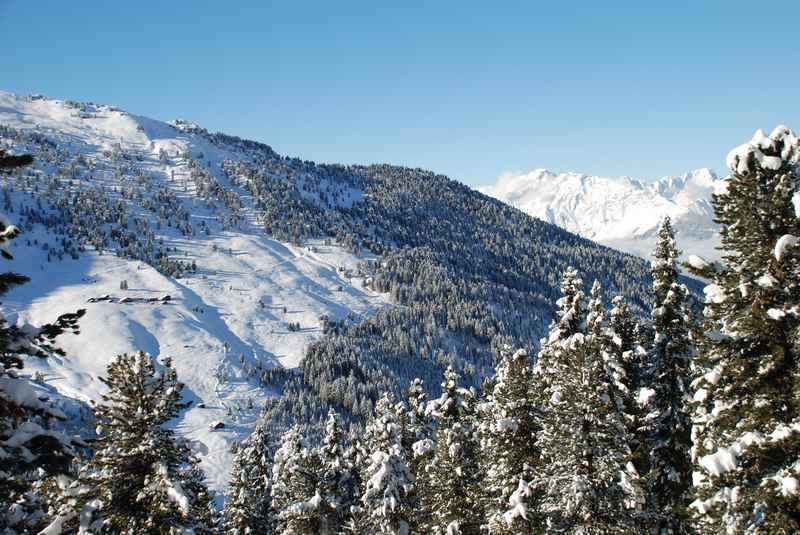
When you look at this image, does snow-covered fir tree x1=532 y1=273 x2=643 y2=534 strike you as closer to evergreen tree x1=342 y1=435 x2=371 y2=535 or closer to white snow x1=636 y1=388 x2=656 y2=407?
white snow x1=636 y1=388 x2=656 y2=407

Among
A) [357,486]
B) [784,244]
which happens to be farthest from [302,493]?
[784,244]

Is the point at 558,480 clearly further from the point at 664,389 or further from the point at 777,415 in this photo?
the point at 777,415

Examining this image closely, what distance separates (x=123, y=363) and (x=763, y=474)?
63.5ft

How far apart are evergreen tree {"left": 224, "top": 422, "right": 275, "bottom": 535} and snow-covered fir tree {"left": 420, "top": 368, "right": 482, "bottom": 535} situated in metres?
12.9

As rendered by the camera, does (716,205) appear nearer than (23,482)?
No

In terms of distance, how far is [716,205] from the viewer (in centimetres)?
1341

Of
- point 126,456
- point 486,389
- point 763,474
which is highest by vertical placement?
point 486,389

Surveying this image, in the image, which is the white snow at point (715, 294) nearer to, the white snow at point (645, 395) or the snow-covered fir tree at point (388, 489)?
the white snow at point (645, 395)

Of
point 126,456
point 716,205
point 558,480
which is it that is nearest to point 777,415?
point 716,205

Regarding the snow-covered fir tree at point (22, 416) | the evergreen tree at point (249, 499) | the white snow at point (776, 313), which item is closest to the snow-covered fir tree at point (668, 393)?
the white snow at point (776, 313)

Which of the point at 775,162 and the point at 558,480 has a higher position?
the point at 775,162

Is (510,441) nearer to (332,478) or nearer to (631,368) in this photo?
(631,368)

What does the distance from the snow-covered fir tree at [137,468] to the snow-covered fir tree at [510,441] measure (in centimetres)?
1414

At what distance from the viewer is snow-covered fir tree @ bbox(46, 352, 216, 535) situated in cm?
1630
